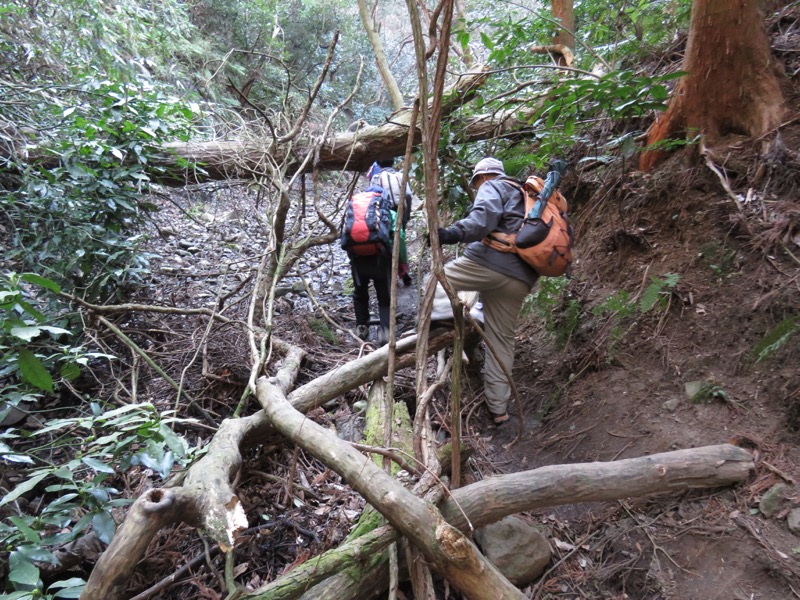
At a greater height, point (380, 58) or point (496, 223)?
point (380, 58)

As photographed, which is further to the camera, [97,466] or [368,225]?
[368,225]

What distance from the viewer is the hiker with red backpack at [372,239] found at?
15.3ft

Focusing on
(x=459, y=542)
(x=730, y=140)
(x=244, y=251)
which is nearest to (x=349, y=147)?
(x=244, y=251)

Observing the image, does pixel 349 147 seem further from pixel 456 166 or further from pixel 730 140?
pixel 730 140

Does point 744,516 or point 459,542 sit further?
point 744,516

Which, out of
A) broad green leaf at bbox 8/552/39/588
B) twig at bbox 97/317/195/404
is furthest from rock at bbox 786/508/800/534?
twig at bbox 97/317/195/404

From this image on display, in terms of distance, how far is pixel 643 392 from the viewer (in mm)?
3314

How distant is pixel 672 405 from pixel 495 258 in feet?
5.16

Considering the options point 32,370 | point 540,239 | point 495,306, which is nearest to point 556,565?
point 495,306

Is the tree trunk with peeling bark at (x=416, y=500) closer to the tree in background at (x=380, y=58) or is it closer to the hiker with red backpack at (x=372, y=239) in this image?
the hiker with red backpack at (x=372, y=239)

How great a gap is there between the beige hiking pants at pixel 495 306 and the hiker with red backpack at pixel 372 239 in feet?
3.19

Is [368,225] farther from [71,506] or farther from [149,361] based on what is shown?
[71,506]

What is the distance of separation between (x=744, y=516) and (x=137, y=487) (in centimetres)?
353

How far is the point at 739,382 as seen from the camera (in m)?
2.93
